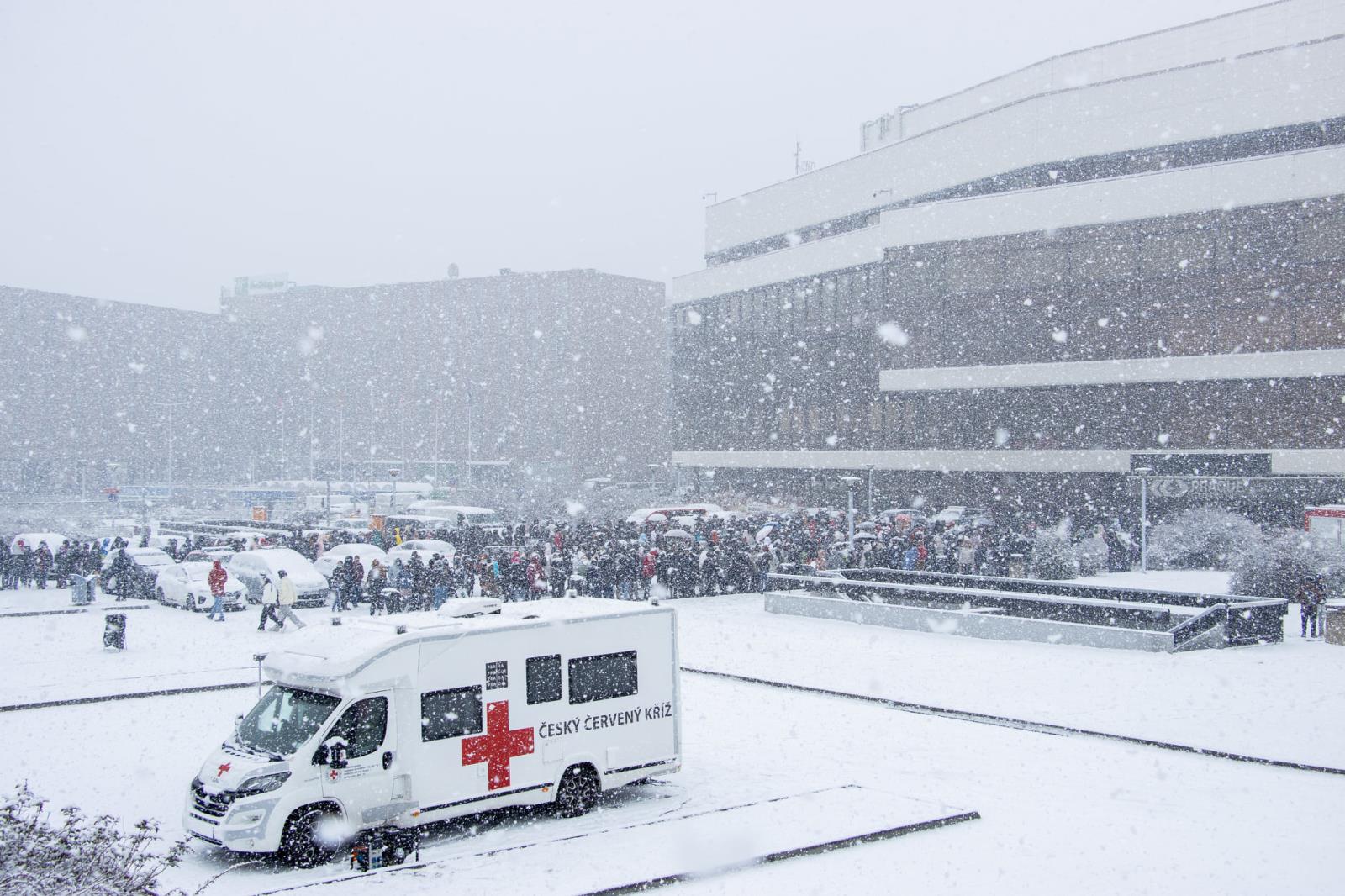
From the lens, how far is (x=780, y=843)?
10.1 metres

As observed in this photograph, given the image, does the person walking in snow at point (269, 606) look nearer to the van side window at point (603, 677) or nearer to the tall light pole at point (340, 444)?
the van side window at point (603, 677)

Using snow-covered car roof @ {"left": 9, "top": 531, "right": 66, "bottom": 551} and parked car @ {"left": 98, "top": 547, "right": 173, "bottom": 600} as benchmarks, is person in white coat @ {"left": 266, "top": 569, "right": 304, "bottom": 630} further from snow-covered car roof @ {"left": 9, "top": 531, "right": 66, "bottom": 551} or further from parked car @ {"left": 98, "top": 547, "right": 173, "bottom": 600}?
snow-covered car roof @ {"left": 9, "top": 531, "right": 66, "bottom": 551}

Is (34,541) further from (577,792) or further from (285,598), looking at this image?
(577,792)

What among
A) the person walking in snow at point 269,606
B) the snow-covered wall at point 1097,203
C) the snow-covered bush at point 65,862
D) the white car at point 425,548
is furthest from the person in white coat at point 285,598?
the snow-covered wall at point 1097,203

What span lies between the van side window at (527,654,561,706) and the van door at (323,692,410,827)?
4.65 feet

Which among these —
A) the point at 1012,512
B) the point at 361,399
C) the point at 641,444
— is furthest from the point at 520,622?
the point at 361,399

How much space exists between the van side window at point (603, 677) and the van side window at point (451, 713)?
3.55 ft

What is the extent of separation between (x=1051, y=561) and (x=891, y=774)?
762 inches

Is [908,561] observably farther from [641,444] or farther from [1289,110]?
[641,444]

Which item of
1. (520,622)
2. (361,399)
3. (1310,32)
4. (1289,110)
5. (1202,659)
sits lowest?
(1202,659)

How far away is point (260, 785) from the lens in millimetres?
9648

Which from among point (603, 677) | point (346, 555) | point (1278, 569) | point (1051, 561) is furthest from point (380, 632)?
point (1051, 561)

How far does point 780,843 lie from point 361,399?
350 ft

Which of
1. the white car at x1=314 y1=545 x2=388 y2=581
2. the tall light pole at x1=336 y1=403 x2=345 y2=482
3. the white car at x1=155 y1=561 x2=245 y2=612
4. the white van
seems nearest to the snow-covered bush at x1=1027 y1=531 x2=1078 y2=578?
the white car at x1=314 y1=545 x2=388 y2=581
